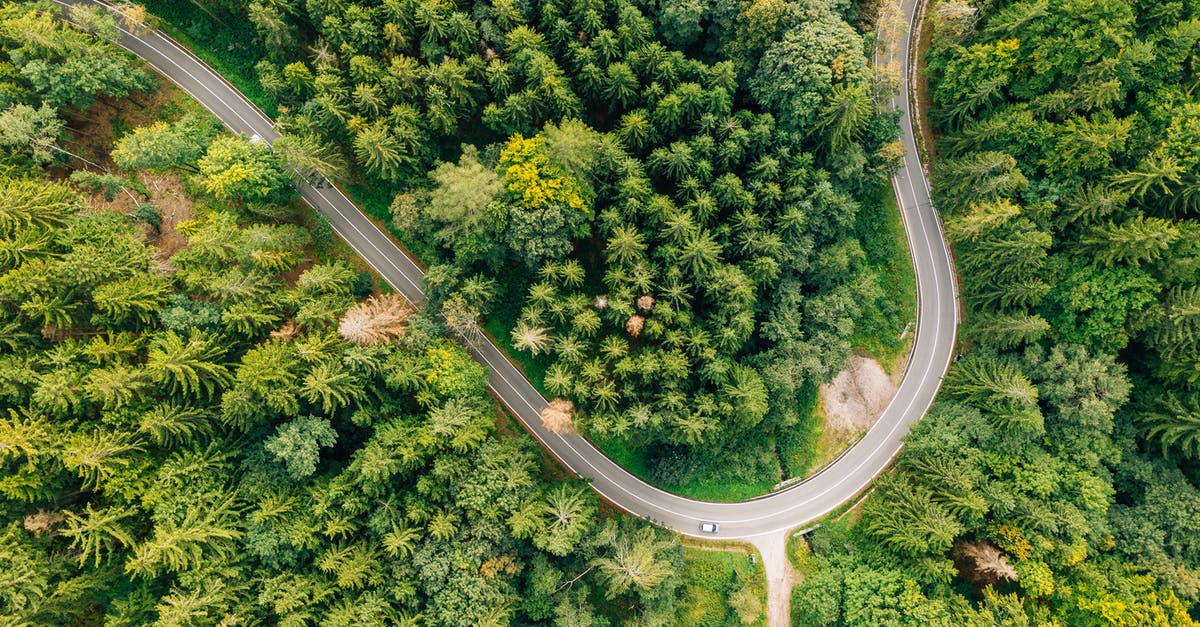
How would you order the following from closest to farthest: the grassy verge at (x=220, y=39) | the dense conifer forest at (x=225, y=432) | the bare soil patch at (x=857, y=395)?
the dense conifer forest at (x=225, y=432), the grassy verge at (x=220, y=39), the bare soil patch at (x=857, y=395)

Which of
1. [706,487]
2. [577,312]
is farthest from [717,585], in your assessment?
[577,312]

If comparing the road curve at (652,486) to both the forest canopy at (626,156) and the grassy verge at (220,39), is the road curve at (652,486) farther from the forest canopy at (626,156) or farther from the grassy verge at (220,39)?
the forest canopy at (626,156)

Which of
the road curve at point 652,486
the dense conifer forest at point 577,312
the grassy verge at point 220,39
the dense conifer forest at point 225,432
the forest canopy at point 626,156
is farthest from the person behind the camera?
the road curve at point 652,486

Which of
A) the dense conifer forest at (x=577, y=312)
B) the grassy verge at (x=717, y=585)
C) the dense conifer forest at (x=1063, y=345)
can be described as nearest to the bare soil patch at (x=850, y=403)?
the dense conifer forest at (x=577, y=312)

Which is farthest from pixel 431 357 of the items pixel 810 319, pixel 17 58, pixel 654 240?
pixel 17 58

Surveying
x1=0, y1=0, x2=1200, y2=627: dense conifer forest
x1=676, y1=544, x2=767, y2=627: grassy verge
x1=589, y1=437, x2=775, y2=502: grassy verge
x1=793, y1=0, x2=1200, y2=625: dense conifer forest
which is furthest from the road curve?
x1=793, y1=0, x2=1200, y2=625: dense conifer forest

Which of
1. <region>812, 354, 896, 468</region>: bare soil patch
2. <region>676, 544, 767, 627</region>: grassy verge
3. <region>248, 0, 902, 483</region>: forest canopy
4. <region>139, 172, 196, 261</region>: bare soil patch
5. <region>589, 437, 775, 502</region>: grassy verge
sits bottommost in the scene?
<region>676, 544, 767, 627</region>: grassy verge

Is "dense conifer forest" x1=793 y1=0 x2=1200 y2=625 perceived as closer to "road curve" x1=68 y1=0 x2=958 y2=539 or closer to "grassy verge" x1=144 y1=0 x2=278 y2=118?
"road curve" x1=68 y1=0 x2=958 y2=539
